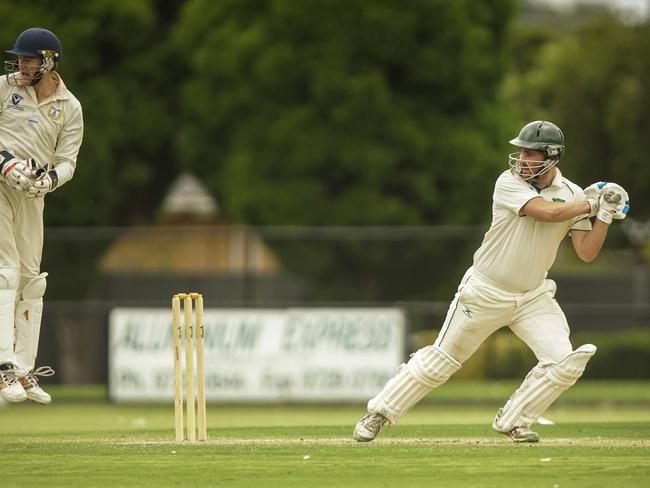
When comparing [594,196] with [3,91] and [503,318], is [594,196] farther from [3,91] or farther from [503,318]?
[3,91]

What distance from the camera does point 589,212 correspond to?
7.89 metres

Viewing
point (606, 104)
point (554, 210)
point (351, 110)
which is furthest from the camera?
point (606, 104)

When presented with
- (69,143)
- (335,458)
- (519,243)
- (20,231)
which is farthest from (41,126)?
(519,243)

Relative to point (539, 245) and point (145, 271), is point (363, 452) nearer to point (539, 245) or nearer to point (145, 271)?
point (539, 245)

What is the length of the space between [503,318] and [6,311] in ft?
9.31

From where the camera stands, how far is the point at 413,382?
8188mm

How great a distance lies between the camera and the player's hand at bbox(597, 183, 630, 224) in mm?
7848

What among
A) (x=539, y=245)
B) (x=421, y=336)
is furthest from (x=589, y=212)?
(x=421, y=336)

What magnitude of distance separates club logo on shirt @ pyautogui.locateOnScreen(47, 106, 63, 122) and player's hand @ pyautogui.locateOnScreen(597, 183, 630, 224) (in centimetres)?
318

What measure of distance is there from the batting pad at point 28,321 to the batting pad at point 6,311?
0.69 ft

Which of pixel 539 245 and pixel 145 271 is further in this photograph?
pixel 145 271

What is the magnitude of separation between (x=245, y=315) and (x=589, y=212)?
9279 mm

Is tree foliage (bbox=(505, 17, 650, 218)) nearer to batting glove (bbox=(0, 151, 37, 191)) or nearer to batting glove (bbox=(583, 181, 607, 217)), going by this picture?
batting glove (bbox=(583, 181, 607, 217))

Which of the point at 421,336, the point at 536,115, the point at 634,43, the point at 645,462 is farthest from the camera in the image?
the point at 536,115
